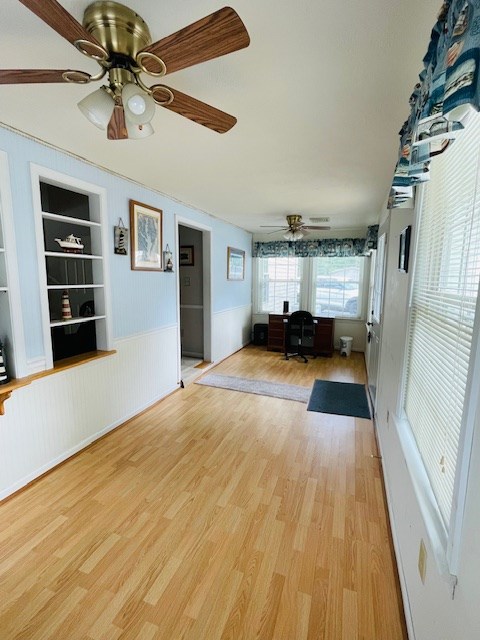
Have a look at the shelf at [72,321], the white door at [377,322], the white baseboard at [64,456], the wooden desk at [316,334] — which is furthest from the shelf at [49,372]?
the wooden desk at [316,334]

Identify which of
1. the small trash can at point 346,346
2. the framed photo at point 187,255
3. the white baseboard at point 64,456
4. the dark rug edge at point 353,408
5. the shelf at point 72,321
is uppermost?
the framed photo at point 187,255

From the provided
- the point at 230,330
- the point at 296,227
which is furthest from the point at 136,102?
the point at 230,330

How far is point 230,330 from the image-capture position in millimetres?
5359

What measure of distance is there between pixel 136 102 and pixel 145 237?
6.76 ft

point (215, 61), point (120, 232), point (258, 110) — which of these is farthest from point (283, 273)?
point (215, 61)

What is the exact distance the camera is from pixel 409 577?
1.29 m

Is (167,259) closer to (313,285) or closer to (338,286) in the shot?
(313,285)

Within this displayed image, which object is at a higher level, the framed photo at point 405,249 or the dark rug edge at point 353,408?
the framed photo at point 405,249

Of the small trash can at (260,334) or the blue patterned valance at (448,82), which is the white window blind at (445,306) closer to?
the blue patterned valance at (448,82)

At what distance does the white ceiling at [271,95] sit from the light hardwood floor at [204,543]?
2.32 metres

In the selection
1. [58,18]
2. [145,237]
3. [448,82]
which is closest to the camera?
[448,82]

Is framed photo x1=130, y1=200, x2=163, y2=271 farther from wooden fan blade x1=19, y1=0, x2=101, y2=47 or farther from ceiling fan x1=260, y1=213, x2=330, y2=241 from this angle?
wooden fan blade x1=19, y1=0, x2=101, y2=47

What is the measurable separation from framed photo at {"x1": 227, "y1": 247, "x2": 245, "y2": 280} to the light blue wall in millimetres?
185

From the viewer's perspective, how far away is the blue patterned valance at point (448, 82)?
2.02 ft
